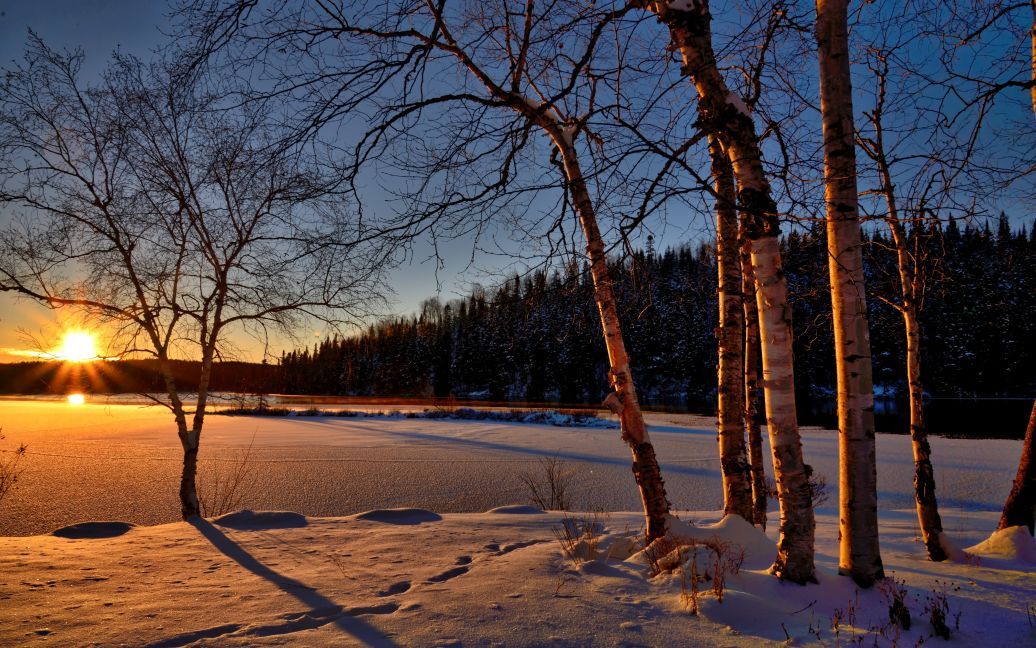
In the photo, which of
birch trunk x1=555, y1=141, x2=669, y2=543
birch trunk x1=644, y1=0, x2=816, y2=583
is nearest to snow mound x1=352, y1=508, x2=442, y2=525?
birch trunk x1=555, y1=141, x2=669, y2=543

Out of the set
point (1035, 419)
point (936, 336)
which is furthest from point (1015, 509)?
point (936, 336)

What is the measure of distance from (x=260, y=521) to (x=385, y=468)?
697cm

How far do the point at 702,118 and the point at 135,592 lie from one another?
15.6ft

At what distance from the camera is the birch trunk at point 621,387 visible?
177 inches

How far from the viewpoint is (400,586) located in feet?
11.8

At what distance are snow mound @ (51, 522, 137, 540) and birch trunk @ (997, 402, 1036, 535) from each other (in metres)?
8.99

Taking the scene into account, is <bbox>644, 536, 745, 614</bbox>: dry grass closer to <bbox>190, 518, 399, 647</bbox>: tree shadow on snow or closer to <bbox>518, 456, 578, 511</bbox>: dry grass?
<bbox>190, 518, 399, 647</bbox>: tree shadow on snow

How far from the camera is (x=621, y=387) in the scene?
4.59 m

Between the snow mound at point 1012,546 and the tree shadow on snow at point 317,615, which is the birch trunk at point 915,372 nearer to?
the snow mound at point 1012,546

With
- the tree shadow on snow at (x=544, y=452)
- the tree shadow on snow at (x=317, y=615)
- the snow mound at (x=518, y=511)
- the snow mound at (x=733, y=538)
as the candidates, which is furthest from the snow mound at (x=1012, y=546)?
the tree shadow on snow at (x=544, y=452)

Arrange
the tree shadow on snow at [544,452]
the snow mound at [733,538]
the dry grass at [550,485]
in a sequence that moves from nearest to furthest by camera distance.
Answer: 1. the snow mound at [733,538]
2. the dry grass at [550,485]
3. the tree shadow on snow at [544,452]

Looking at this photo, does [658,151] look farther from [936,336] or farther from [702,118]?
[936,336]

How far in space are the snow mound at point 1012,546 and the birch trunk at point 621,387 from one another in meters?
3.21

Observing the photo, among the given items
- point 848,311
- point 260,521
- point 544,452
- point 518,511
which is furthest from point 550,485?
point 848,311
